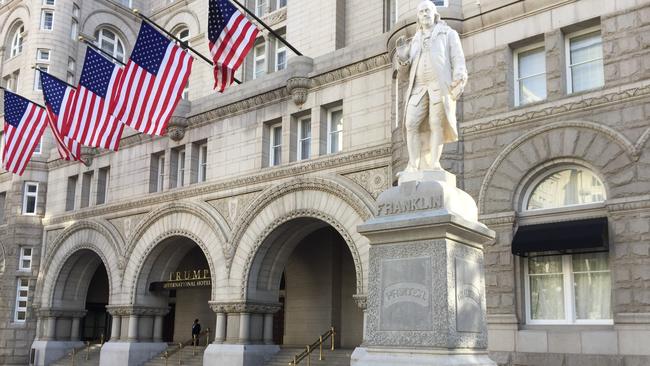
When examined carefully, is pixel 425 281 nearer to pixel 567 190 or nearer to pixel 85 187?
pixel 567 190

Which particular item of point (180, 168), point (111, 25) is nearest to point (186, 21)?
point (111, 25)

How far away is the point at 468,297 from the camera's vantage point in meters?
9.76

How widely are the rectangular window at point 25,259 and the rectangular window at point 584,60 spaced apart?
26602mm

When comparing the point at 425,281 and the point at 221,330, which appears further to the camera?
the point at 221,330

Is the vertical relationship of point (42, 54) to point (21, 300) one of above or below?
above

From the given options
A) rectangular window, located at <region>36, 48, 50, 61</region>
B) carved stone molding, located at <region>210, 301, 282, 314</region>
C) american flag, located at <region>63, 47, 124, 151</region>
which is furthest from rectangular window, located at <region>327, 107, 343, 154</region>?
rectangular window, located at <region>36, 48, 50, 61</region>

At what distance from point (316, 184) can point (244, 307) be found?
4.93m

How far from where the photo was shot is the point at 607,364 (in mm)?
14789

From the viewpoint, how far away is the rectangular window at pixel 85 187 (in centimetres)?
3222

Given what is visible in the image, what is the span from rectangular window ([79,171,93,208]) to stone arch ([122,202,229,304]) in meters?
4.93

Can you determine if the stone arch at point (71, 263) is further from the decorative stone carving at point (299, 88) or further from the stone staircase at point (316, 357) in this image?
the decorative stone carving at point (299, 88)

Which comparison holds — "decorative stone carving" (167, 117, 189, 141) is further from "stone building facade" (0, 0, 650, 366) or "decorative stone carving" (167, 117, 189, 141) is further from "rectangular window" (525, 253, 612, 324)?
"rectangular window" (525, 253, 612, 324)

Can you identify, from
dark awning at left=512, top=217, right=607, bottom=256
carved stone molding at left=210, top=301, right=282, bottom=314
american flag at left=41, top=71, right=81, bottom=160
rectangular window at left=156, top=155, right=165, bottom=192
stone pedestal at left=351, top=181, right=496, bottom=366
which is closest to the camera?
stone pedestal at left=351, top=181, right=496, bottom=366

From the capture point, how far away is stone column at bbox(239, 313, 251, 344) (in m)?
23.5
